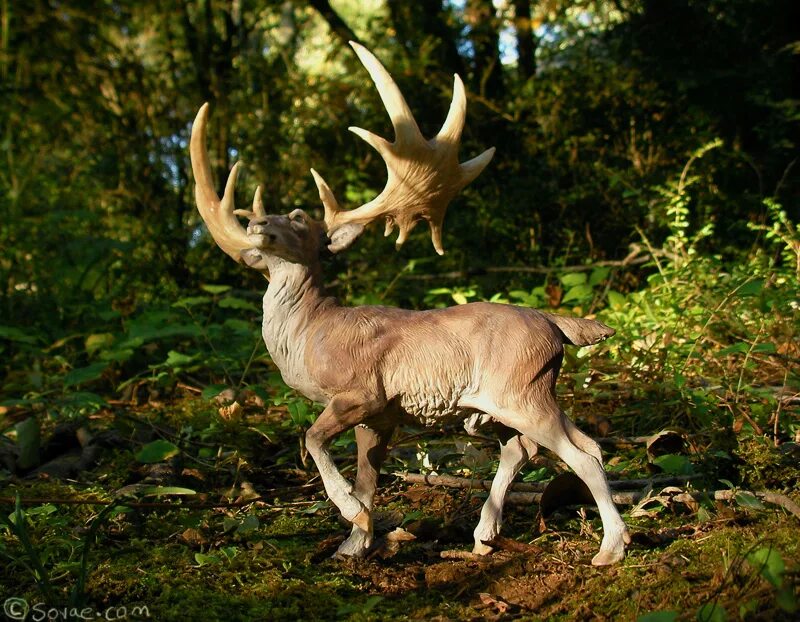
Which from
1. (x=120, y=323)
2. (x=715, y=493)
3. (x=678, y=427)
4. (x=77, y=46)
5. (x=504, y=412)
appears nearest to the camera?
(x=504, y=412)

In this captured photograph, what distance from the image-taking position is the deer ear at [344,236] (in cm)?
303

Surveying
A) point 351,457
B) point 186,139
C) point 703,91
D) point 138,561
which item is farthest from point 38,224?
point 703,91

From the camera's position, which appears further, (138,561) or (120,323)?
(120,323)

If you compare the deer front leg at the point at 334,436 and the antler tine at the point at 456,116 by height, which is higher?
the antler tine at the point at 456,116

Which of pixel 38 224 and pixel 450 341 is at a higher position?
pixel 38 224

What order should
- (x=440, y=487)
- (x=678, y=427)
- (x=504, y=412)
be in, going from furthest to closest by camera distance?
(x=678, y=427), (x=440, y=487), (x=504, y=412)

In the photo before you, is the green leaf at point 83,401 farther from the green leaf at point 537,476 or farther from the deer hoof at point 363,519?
the green leaf at point 537,476

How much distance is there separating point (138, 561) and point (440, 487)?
1.36 metres

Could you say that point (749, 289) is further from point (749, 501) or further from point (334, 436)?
point (334, 436)

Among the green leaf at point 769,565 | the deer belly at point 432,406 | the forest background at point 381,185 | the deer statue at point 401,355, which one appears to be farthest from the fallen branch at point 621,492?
the green leaf at point 769,565

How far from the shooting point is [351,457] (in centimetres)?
397

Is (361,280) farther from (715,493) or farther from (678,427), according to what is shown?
(715,493)

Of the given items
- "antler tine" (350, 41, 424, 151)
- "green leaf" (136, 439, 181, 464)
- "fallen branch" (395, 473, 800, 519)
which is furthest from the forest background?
"antler tine" (350, 41, 424, 151)

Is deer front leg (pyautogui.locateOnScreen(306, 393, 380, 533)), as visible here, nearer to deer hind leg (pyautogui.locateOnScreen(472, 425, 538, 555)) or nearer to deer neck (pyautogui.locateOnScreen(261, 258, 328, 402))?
deer neck (pyautogui.locateOnScreen(261, 258, 328, 402))
